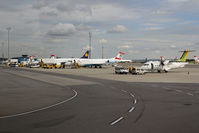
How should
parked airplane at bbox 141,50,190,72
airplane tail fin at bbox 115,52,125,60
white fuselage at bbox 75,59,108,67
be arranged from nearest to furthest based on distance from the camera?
parked airplane at bbox 141,50,190,72 → white fuselage at bbox 75,59,108,67 → airplane tail fin at bbox 115,52,125,60

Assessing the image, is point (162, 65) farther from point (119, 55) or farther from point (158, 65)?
point (119, 55)

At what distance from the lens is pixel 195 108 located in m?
13.6

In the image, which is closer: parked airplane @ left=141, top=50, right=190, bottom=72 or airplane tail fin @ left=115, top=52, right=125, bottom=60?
parked airplane @ left=141, top=50, right=190, bottom=72

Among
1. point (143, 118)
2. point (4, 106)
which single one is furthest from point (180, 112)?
point (4, 106)

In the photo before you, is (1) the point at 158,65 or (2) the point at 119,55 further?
(2) the point at 119,55

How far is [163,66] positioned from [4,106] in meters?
47.0

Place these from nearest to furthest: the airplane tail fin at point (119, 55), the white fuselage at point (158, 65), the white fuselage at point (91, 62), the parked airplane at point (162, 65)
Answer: the white fuselage at point (158, 65), the parked airplane at point (162, 65), the white fuselage at point (91, 62), the airplane tail fin at point (119, 55)

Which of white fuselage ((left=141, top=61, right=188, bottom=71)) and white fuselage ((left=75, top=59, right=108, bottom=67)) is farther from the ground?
white fuselage ((left=75, top=59, right=108, bottom=67))

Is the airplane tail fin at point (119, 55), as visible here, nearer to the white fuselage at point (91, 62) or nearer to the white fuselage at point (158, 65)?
the white fuselage at point (91, 62)

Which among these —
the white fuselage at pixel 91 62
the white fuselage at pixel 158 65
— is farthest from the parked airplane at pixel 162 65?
the white fuselage at pixel 91 62

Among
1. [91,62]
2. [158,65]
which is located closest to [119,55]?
[91,62]

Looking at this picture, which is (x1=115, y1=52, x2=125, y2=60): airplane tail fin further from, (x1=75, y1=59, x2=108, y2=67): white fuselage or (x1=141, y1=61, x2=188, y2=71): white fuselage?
(x1=141, y1=61, x2=188, y2=71): white fuselage

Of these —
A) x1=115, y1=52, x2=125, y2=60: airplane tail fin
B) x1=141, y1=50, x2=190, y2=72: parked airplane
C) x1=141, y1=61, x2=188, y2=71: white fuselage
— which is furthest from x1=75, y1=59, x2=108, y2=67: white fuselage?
x1=141, y1=61, x2=188, y2=71: white fuselage

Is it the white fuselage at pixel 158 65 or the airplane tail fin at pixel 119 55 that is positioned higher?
the airplane tail fin at pixel 119 55
